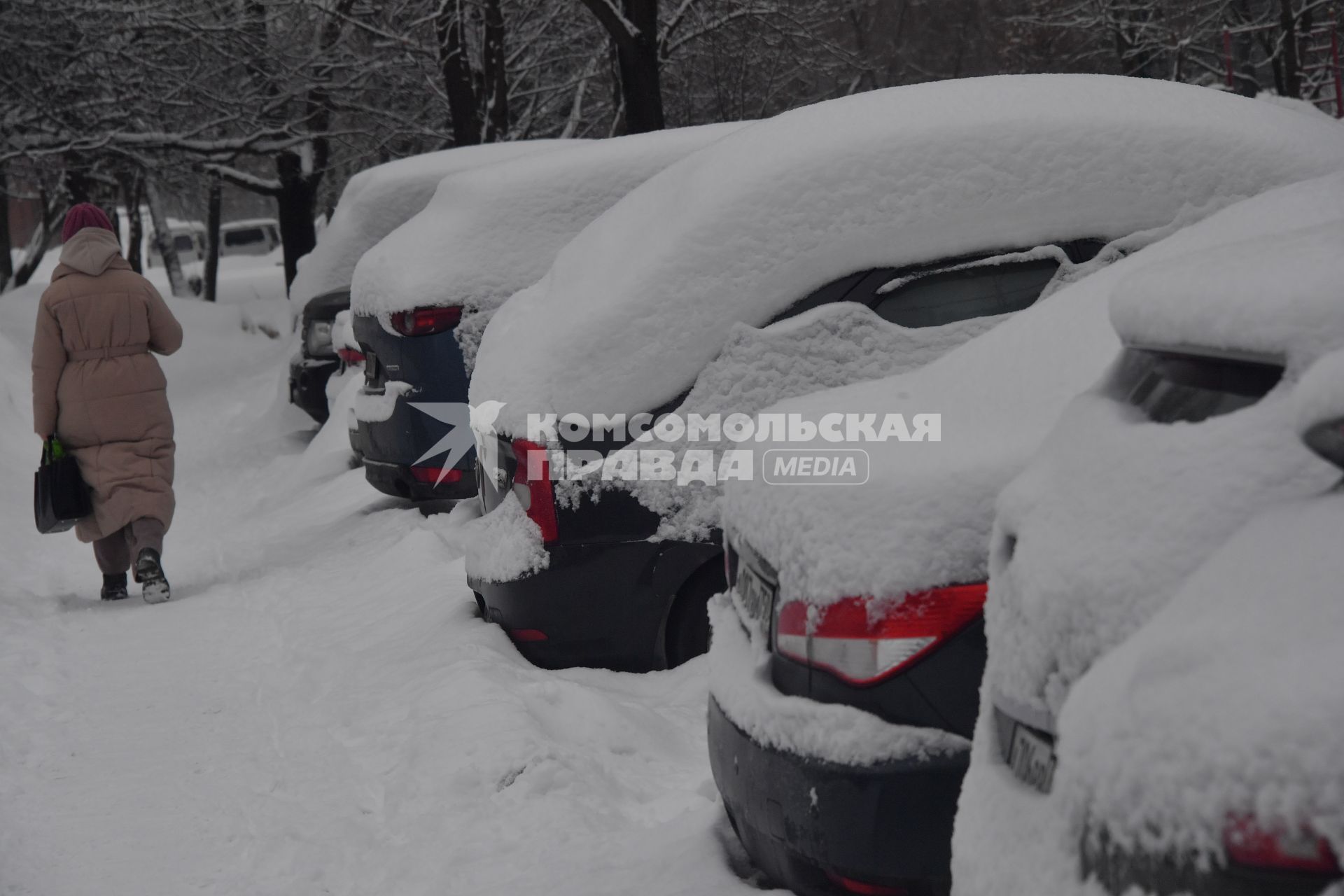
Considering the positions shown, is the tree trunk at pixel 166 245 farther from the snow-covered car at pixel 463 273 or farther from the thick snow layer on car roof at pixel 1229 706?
the thick snow layer on car roof at pixel 1229 706

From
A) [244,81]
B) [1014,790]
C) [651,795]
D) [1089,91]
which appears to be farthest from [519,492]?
[244,81]

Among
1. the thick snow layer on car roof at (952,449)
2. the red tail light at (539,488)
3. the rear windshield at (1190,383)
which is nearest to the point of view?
the rear windshield at (1190,383)

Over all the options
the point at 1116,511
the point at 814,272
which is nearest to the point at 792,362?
the point at 814,272

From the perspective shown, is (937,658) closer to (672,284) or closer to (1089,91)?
(672,284)

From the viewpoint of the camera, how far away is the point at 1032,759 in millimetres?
A: 1940

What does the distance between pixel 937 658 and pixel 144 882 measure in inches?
92.2

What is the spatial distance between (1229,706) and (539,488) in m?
3.25

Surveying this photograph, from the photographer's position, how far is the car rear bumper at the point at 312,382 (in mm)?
11289

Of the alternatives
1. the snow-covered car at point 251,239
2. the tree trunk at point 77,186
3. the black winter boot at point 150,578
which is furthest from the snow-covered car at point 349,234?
the snow-covered car at point 251,239

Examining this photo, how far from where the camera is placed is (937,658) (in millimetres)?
2504

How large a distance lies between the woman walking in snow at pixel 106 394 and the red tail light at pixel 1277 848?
6.42m

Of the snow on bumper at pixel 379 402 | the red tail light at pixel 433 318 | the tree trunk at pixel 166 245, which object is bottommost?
the tree trunk at pixel 166 245

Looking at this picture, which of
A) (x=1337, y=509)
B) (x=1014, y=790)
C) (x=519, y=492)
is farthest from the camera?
(x=519, y=492)

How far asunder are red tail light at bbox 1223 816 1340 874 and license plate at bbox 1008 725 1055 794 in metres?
0.46
